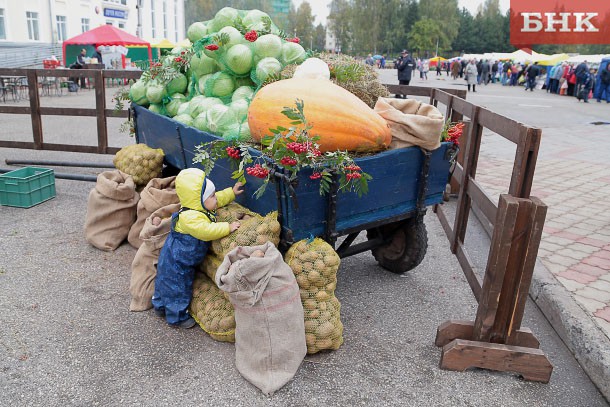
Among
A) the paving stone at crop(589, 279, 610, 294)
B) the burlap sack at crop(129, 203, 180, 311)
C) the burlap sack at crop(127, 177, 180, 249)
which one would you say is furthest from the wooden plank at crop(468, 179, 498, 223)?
the burlap sack at crop(127, 177, 180, 249)

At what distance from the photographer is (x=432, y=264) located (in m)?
4.86

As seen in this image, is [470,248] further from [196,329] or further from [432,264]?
[196,329]

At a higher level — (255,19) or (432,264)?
(255,19)

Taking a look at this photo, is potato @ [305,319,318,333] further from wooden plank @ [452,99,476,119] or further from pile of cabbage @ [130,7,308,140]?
wooden plank @ [452,99,476,119]

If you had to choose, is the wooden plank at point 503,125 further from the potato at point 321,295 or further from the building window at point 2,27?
the building window at point 2,27

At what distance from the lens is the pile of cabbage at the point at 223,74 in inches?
166

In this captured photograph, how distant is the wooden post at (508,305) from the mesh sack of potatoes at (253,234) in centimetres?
131

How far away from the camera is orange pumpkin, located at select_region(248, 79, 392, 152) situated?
11.2ft

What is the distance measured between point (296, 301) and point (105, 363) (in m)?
1.26

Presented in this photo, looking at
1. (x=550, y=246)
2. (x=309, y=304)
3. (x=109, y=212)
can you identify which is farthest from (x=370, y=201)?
(x=109, y=212)

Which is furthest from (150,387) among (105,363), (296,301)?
(296,301)

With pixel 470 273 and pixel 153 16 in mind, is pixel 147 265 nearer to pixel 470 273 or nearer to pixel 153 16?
pixel 470 273

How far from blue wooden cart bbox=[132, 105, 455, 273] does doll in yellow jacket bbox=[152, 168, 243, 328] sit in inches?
9.9

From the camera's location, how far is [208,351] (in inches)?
132
